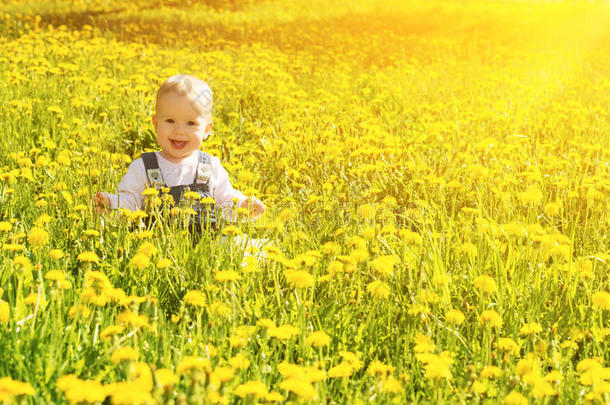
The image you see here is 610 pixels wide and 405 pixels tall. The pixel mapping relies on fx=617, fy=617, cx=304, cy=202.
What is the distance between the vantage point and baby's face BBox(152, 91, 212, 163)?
10.7 ft

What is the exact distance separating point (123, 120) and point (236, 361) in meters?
3.62

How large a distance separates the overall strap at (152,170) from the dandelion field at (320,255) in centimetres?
22

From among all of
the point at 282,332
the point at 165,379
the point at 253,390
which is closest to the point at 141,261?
the point at 282,332

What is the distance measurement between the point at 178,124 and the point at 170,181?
0.32 metres

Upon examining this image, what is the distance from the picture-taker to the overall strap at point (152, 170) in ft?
10.7

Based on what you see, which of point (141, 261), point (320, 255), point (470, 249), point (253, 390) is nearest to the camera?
point (253, 390)

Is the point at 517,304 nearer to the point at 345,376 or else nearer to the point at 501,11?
the point at 345,376

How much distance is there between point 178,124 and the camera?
10.8 ft

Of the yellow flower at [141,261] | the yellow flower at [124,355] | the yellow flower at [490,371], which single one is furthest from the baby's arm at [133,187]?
the yellow flower at [490,371]

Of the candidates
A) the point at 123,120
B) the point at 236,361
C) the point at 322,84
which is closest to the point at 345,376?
the point at 236,361

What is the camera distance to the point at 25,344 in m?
1.75

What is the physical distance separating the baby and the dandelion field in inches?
6.7

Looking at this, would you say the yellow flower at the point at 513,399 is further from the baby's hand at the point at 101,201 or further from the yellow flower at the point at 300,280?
the baby's hand at the point at 101,201

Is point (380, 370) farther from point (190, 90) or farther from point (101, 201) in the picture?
point (190, 90)
